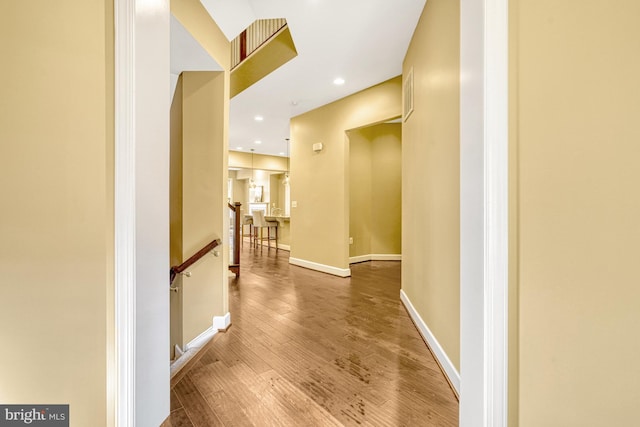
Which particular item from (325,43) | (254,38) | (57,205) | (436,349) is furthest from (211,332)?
(254,38)

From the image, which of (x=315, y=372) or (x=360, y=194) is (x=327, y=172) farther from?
(x=315, y=372)

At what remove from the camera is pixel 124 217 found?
37.9 inches

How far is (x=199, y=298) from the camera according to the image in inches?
93.4

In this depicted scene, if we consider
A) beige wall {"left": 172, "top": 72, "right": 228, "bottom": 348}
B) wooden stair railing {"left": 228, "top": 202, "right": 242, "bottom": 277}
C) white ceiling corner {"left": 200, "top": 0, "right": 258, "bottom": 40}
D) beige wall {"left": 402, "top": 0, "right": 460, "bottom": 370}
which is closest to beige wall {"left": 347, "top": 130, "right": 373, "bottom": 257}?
wooden stair railing {"left": 228, "top": 202, "right": 242, "bottom": 277}

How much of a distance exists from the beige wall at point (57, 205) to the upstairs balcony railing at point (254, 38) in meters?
2.25

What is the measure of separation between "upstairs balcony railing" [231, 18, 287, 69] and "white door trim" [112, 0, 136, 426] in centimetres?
216

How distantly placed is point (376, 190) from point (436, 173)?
3655 mm

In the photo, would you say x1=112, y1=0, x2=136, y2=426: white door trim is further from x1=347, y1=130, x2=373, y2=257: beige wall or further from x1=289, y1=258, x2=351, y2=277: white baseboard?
x1=347, y1=130, x2=373, y2=257: beige wall

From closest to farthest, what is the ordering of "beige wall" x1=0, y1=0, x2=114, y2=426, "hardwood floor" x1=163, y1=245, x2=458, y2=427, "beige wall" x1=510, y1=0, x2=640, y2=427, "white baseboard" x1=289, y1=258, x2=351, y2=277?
"beige wall" x1=510, y1=0, x2=640, y2=427, "beige wall" x1=0, y1=0, x2=114, y2=426, "hardwood floor" x1=163, y1=245, x2=458, y2=427, "white baseboard" x1=289, y1=258, x2=351, y2=277

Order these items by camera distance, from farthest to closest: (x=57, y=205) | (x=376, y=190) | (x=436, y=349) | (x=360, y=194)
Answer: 1. (x=376, y=190)
2. (x=360, y=194)
3. (x=436, y=349)
4. (x=57, y=205)

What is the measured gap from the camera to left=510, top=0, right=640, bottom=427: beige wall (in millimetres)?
686

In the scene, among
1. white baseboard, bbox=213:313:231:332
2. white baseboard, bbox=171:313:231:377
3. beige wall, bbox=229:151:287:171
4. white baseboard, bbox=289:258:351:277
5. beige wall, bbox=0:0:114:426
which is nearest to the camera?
beige wall, bbox=0:0:114:426

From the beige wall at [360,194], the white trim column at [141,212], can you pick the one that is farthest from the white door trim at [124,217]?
the beige wall at [360,194]

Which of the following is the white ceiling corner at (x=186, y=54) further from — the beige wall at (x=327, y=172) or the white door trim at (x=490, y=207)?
the beige wall at (x=327, y=172)
